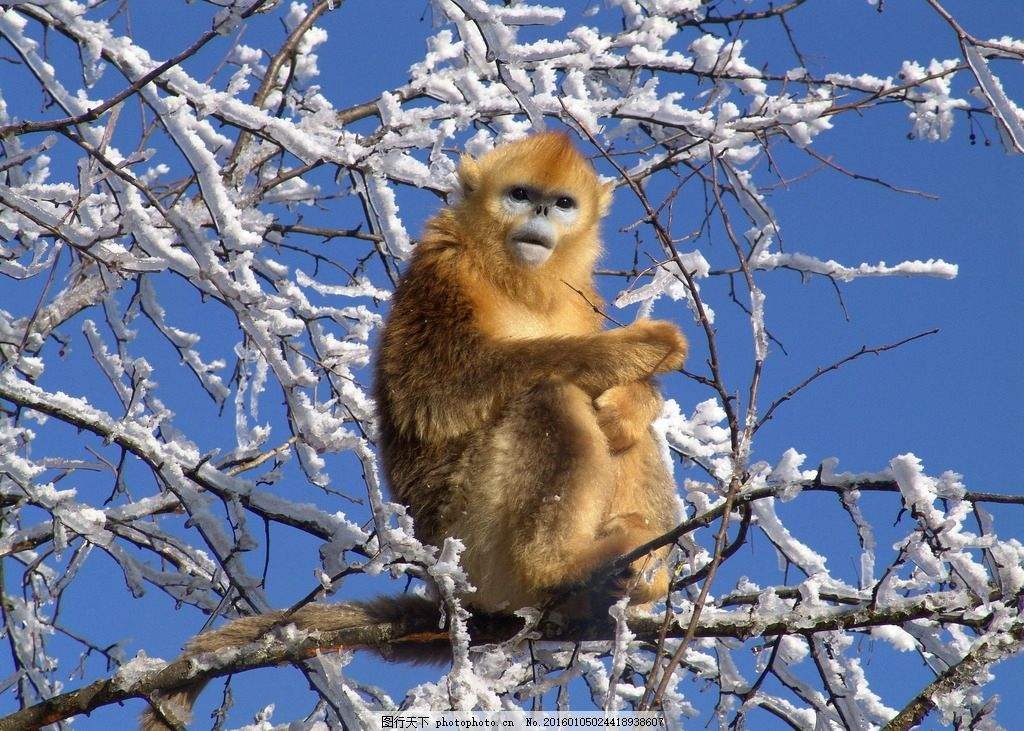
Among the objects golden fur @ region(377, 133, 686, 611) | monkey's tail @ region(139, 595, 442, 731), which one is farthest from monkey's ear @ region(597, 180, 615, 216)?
monkey's tail @ region(139, 595, 442, 731)

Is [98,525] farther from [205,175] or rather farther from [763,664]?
[763,664]

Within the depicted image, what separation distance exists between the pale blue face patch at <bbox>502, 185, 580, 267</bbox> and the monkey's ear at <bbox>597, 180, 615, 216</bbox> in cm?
21

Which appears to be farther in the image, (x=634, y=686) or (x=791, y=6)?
(x=791, y=6)

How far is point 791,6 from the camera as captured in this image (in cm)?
579

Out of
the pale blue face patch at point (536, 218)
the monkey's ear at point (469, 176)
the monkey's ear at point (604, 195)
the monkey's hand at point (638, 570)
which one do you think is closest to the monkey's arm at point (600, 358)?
the monkey's hand at point (638, 570)

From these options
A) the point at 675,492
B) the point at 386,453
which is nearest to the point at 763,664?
the point at 675,492

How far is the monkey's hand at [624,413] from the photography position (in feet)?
13.4

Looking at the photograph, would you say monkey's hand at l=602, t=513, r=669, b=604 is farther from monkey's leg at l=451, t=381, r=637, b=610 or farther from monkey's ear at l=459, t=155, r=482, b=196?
monkey's ear at l=459, t=155, r=482, b=196

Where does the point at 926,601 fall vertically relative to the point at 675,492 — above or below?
below

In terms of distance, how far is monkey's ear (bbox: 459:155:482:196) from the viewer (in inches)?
195

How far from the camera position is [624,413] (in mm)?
4102

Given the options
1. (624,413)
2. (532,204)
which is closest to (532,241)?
(532,204)

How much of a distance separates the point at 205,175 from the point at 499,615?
1.77 m

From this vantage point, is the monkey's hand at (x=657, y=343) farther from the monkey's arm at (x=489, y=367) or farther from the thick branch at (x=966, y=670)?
the thick branch at (x=966, y=670)
